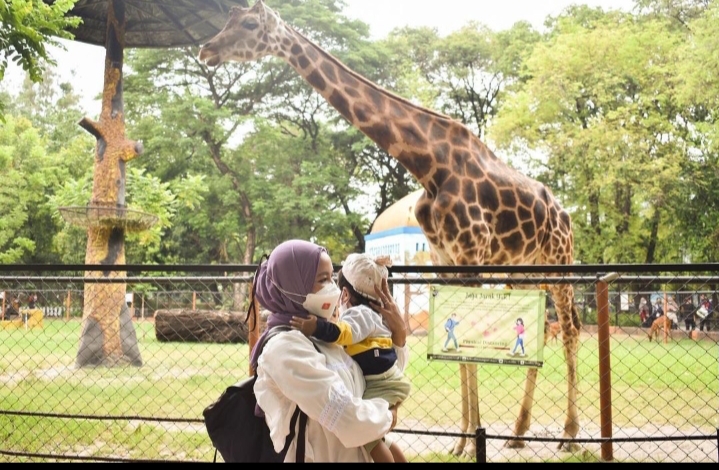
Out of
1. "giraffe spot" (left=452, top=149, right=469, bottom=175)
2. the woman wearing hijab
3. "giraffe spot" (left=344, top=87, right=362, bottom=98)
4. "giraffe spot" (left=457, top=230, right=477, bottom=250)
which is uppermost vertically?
"giraffe spot" (left=344, top=87, right=362, bottom=98)

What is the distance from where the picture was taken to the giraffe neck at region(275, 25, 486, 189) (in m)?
4.39

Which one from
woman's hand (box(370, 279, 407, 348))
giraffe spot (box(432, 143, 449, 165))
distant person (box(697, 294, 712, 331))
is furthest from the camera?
distant person (box(697, 294, 712, 331))

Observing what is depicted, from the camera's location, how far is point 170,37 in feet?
30.8

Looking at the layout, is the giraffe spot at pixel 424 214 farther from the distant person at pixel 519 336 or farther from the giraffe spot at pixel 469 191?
the distant person at pixel 519 336

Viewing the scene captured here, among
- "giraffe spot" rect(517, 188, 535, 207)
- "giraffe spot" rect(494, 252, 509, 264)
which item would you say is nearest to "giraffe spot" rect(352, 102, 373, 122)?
"giraffe spot" rect(517, 188, 535, 207)

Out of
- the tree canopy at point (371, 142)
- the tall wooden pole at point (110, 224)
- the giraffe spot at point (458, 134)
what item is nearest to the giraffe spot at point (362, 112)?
the giraffe spot at point (458, 134)

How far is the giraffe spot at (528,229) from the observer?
4.50 metres

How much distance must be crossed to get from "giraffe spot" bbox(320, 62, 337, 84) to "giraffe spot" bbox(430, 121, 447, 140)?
814 millimetres

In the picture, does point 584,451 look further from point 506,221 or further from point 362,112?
point 362,112

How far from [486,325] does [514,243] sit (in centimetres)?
115

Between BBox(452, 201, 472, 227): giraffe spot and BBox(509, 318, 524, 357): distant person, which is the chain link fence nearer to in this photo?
BBox(509, 318, 524, 357): distant person

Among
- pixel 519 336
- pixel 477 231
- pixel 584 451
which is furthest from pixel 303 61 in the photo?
pixel 584 451

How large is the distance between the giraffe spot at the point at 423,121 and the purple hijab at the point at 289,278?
9.65 feet

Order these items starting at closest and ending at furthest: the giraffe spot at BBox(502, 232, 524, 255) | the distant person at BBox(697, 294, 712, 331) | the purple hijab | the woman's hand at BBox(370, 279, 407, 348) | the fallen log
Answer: the purple hijab → the woman's hand at BBox(370, 279, 407, 348) → the giraffe spot at BBox(502, 232, 524, 255) → the distant person at BBox(697, 294, 712, 331) → the fallen log
